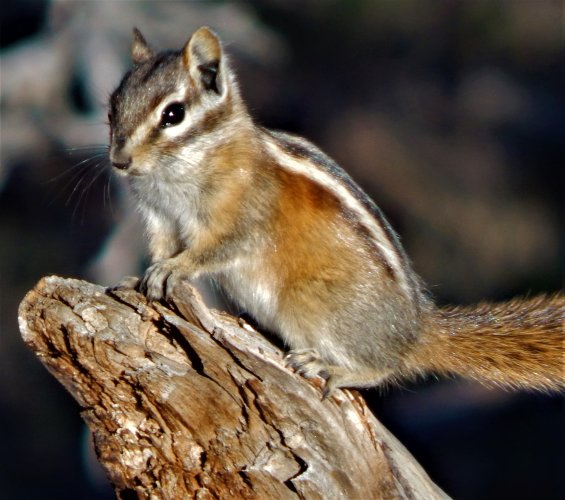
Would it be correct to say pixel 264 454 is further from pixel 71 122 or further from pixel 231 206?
pixel 71 122

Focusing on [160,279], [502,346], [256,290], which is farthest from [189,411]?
[502,346]

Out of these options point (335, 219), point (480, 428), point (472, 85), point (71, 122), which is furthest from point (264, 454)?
point (472, 85)

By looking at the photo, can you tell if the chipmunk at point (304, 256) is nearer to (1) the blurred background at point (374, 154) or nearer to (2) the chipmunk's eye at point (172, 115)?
(2) the chipmunk's eye at point (172, 115)

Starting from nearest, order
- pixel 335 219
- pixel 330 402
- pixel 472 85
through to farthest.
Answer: pixel 330 402 → pixel 335 219 → pixel 472 85

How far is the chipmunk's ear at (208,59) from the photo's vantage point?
11.3 feet

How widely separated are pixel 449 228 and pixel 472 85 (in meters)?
1.74

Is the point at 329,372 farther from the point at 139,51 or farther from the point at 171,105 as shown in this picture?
the point at 139,51

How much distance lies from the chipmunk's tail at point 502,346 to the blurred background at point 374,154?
1.90 meters

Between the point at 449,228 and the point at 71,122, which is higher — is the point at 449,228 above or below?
below

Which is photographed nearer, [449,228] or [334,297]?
[334,297]

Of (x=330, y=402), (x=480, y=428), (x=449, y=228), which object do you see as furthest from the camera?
(x=449, y=228)

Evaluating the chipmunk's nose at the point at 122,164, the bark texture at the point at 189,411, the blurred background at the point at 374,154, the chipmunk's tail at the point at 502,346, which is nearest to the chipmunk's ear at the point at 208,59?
the chipmunk's nose at the point at 122,164

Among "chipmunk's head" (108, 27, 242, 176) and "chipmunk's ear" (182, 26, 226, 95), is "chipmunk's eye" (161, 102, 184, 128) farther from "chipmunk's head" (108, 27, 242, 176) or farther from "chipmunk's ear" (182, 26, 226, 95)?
"chipmunk's ear" (182, 26, 226, 95)

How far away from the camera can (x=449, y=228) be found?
8.08m
